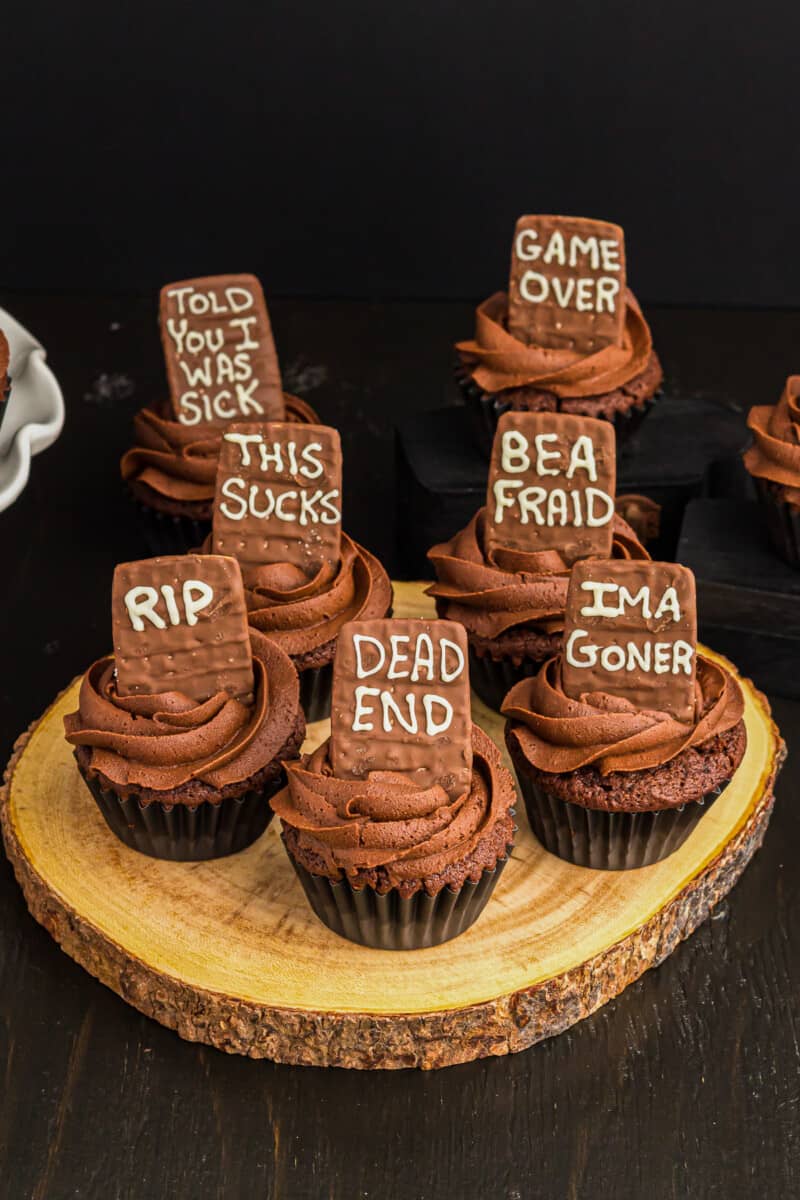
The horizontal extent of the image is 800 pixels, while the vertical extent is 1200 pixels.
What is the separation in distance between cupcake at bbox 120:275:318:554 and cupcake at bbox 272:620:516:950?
60.8 inches

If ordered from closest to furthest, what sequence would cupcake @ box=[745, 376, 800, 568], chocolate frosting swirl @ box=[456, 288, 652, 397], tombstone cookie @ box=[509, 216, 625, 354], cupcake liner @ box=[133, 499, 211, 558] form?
cupcake @ box=[745, 376, 800, 568] < tombstone cookie @ box=[509, 216, 625, 354] < chocolate frosting swirl @ box=[456, 288, 652, 397] < cupcake liner @ box=[133, 499, 211, 558]

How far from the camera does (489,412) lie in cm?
507

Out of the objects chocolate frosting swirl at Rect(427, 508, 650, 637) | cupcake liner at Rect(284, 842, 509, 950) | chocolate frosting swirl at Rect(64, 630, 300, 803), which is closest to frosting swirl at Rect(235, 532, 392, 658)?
chocolate frosting swirl at Rect(427, 508, 650, 637)

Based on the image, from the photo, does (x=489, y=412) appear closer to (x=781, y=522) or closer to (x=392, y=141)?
(x=781, y=522)

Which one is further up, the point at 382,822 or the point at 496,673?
the point at 382,822

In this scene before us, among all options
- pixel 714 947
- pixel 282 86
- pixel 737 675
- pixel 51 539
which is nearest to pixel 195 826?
pixel 714 947

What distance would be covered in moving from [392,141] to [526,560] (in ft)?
9.89

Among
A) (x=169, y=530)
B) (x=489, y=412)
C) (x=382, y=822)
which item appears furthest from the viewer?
→ (x=169, y=530)

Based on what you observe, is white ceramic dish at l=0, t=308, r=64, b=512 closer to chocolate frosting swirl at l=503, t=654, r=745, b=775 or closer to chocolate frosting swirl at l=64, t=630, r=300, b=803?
chocolate frosting swirl at l=64, t=630, r=300, b=803

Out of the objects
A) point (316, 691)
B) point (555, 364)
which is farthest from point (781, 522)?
point (316, 691)

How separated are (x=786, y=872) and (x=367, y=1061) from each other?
122cm

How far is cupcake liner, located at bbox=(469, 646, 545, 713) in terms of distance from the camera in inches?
170

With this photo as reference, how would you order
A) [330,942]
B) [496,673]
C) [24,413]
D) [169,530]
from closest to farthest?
1. [330,942]
2. [24,413]
3. [496,673]
4. [169,530]

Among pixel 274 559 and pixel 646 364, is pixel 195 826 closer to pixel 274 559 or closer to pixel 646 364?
pixel 274 559
